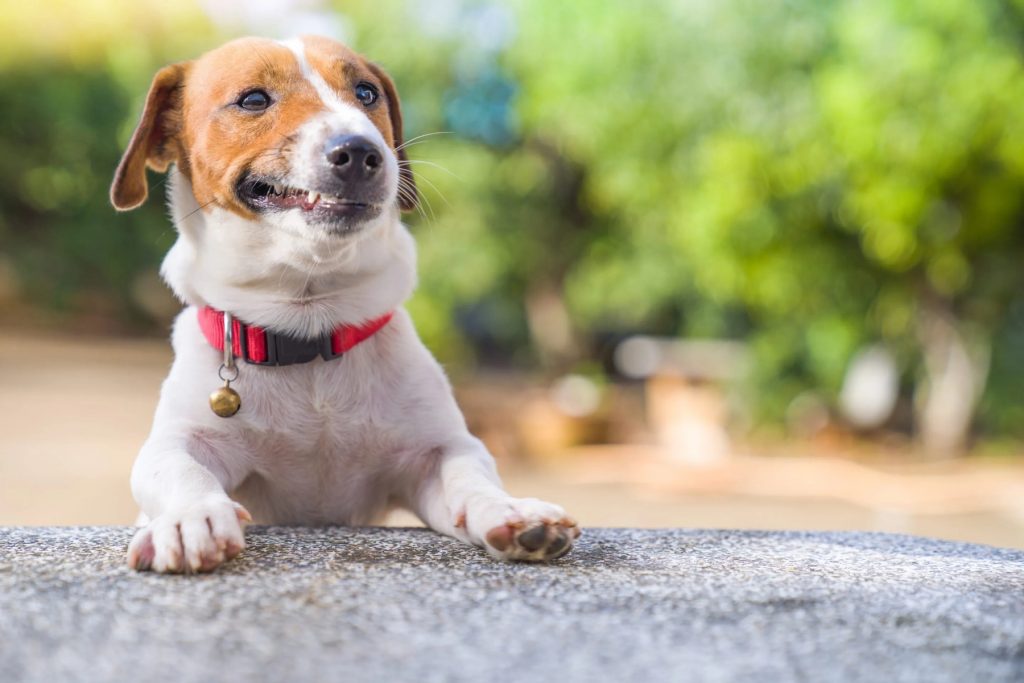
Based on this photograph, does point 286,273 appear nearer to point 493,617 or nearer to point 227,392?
point 227,392

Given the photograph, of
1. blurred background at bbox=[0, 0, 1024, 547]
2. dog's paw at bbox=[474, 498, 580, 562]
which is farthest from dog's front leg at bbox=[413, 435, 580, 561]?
blurred background at bbox=[0, 0, 1024, 547]

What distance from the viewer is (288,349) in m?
2.35

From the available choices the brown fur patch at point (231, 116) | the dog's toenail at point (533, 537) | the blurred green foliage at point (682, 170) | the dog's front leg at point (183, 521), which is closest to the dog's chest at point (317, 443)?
the dog's front leg at point (183, 521)

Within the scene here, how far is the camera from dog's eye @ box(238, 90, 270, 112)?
7.97ft

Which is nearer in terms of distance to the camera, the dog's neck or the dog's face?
the dog's face

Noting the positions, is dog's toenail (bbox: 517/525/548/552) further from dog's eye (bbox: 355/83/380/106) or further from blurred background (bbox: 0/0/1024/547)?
blurred background (bbox: 0/0/1024/547)

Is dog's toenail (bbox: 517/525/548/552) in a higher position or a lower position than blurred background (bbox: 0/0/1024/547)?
lower

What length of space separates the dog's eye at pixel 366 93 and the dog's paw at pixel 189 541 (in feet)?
3.74

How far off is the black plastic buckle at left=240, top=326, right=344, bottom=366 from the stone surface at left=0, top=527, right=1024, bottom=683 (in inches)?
16.3

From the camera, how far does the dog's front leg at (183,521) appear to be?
1762mm

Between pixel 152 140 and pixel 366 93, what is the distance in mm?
547

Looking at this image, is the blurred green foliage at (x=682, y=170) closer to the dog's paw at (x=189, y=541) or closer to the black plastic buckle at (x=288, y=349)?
the black plastic buckle at (x=288, y=349)

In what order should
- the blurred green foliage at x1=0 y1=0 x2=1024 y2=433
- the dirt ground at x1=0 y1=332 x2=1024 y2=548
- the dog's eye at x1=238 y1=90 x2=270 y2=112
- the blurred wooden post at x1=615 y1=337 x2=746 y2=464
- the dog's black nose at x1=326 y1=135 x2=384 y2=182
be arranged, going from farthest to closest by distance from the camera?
the blurred wooden post at x1=615 y1=337 x2=746 y2=464, the dirt ground at x1=0 y1=332 x2=1024 y2=548, the blurred green foliage at x1=0 y1=0 x2=1024 y2=433, the dog's eye at x1=238 y1=90 x2=270 y2=112, the dog's black nose at x1=326 y1=135 x2=384 y2=182

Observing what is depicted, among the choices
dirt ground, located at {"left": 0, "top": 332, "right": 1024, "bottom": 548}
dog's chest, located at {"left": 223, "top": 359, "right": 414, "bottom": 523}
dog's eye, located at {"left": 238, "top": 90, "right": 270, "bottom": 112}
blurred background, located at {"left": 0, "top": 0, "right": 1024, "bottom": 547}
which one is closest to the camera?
dog's chest, located at {"left": 223, "top": 359, "right": 414, "bottom": 523}
